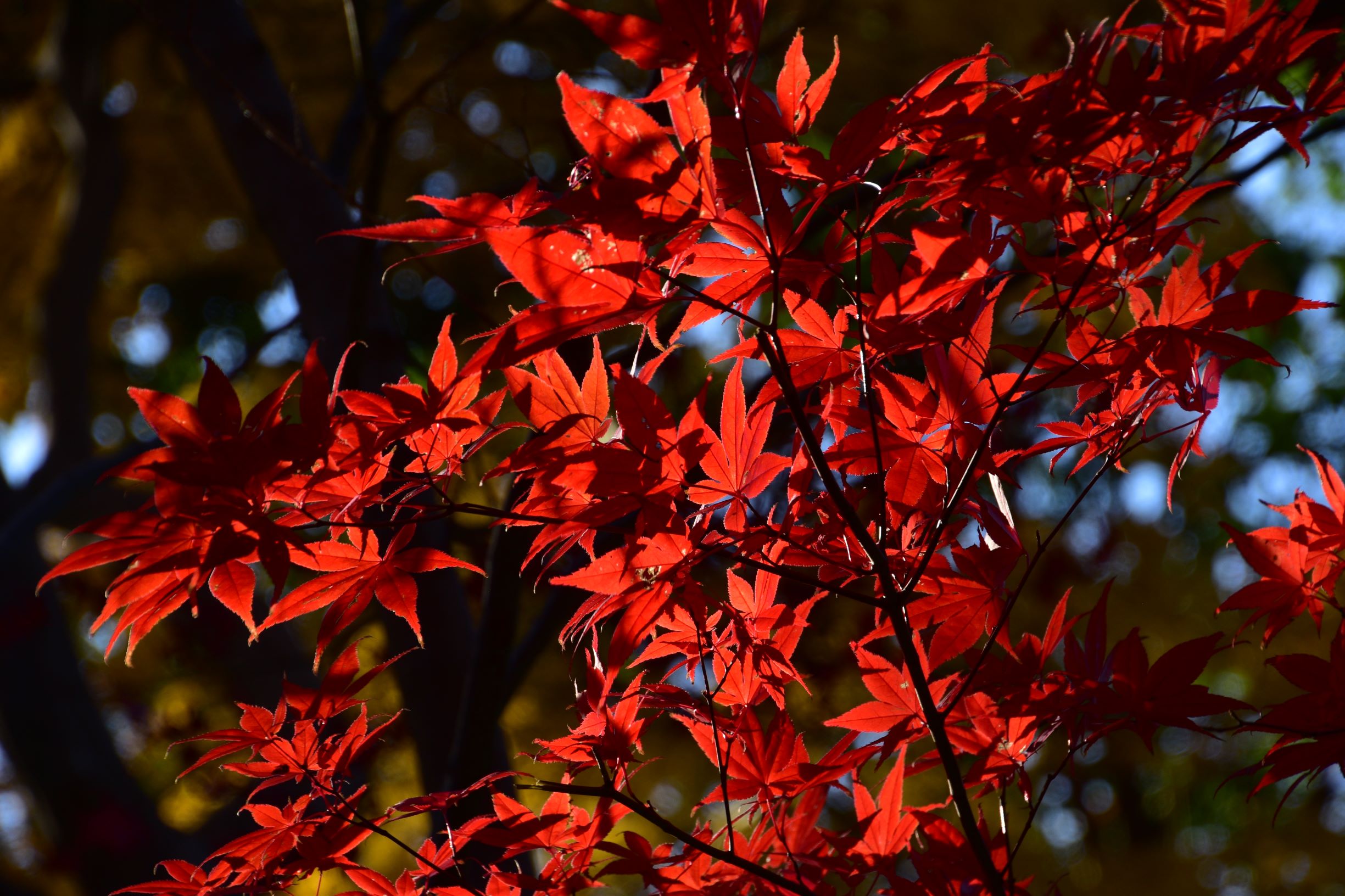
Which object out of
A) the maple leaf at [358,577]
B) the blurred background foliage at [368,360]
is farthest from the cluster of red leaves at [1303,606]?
the maple leaf at [358,577]

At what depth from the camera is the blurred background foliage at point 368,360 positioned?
1.51 metres

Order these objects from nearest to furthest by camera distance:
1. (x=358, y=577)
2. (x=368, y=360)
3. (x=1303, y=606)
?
(x=358, y=577) < (x=1303, y=606) < (x=368, y=360)

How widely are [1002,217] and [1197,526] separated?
5106 mm

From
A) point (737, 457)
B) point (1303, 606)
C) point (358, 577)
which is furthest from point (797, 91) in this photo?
point (1303, 606)

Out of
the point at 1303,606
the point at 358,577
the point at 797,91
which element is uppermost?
the point at 797,91

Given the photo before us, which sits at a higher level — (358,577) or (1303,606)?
(358,577)

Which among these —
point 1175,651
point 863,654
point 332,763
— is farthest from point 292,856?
point 1175,651

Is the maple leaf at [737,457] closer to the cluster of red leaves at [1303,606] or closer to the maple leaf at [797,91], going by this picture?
the maple leaf at [797,91]

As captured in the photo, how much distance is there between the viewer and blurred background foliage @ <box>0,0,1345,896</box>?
1.51 metres

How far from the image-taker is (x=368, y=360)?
4.72ft

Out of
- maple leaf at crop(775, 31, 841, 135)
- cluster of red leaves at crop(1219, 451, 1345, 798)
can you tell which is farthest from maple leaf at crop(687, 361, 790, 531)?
cluster of red leaves at crop(1219, 451, 1345, 798)

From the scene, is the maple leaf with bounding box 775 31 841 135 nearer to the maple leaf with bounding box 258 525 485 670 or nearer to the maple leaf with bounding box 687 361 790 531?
the maple leaf with bounding box 687 361 790 531

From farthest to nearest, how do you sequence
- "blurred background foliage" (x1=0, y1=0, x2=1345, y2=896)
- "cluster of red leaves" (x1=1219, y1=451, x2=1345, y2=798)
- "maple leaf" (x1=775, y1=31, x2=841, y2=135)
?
"blurred background foliage" (x1=0, y1=0, x2=1345, y2=896) < "cluster of red leaves" (x1=1219, y1=451, x2=1345, y2=798) < "maple leaf" (x1=775, y1=31, x2=841, y2=135)

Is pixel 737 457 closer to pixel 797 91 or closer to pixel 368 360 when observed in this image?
pixel 797 91
